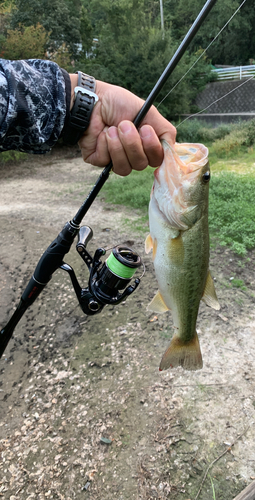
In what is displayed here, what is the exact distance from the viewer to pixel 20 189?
9602 mm

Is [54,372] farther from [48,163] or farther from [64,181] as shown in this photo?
[48,163]

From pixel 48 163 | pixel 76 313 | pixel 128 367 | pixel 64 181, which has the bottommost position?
pixel 48 163

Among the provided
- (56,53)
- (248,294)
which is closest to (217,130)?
(56,53)

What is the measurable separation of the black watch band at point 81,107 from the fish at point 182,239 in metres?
0.43

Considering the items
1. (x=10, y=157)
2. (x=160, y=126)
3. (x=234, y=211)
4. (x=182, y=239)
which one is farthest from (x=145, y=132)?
(x=10, y=157)

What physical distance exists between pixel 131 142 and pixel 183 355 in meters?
1.24

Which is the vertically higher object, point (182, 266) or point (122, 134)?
point (122, 134)

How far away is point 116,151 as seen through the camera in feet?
5.28

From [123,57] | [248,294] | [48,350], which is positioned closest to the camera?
[48,350]

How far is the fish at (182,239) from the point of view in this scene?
164cm

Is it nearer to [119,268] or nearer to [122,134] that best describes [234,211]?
[119,268]

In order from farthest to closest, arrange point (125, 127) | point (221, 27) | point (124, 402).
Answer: point (221, 27) → point (124, 402) → point (125, 127)

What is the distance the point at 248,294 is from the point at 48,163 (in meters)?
11.0

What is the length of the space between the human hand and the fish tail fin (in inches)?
40.9
